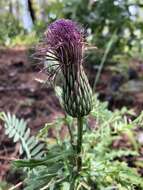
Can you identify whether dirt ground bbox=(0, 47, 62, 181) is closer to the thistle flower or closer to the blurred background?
the blurred background

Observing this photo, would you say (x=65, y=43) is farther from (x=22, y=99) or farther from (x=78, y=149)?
(x=22, y=99)

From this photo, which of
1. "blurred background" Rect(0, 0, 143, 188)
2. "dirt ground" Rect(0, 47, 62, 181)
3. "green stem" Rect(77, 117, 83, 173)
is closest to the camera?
"green stem" Rect(77, 117, 83, 173)

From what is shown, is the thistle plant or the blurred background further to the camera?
the blurred background

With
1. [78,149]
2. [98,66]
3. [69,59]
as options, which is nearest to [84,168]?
[78,149]

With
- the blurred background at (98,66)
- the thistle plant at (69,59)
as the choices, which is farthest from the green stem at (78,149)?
the blurred background at (98,66)

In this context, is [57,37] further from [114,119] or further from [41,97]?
[41,97]

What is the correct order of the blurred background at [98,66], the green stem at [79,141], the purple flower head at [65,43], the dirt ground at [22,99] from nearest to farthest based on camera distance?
the purple flower head at [65,43], the green stem at [79,141], the dirt ground at [22,99], the blurred background at [98,66]

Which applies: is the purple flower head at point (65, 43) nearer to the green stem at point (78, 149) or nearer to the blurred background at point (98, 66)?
the green stem at point (78, 149)

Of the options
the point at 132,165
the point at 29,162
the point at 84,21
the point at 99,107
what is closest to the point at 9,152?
the point at 132,165

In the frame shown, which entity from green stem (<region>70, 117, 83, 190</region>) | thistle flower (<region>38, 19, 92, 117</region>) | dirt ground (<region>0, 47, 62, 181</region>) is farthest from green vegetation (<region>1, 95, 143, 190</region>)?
dirt ground (<region>0, 47, 62, 181</region>)
